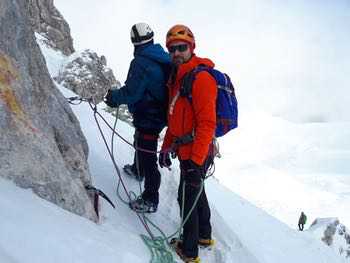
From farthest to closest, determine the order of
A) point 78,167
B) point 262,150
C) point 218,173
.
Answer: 1. point 262,150
2. point 218,173
3. point 78,167

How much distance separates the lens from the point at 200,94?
182 inches

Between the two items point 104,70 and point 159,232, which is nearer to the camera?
point 159,232

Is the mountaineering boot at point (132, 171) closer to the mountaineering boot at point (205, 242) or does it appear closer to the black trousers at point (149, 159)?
the black trousers at point (149, 159)

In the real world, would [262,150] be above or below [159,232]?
below

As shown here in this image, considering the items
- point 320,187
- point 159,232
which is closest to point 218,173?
point 320,187

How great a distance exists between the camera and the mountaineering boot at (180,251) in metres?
5.30

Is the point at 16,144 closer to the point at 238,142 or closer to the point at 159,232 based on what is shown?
the point at 159,232

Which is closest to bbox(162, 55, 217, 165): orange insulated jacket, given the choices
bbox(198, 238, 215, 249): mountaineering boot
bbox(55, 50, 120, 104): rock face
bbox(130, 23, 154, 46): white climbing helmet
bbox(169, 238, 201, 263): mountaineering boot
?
bbox(130, 23, 154, 46): white climbing helmet

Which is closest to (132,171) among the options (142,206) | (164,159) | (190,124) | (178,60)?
(142,206)

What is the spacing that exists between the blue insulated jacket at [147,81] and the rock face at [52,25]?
135 ft

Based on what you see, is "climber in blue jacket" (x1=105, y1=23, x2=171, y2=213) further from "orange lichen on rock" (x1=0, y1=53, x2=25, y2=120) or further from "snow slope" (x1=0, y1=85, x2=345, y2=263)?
"orange lichen on rock" (x1=0, y1=53, x2=25, y2=120)

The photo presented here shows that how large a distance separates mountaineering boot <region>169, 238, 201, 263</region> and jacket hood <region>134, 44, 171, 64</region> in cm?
200

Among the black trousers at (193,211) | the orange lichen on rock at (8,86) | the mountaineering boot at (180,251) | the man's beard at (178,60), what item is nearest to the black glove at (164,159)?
the black trousers at (193,211)

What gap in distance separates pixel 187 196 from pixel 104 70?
31.0 metres
